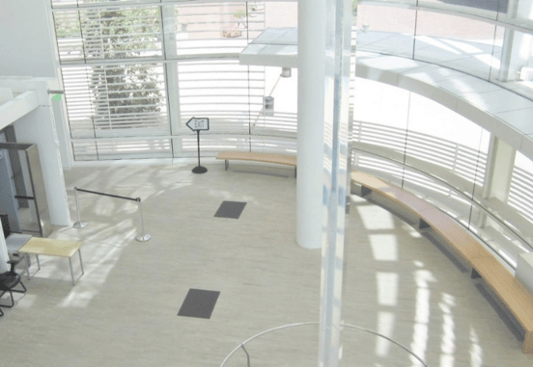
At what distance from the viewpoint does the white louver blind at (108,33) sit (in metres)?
11.9

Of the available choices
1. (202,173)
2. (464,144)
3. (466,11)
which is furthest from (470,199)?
(202,173)

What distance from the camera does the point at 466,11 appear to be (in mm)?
7855

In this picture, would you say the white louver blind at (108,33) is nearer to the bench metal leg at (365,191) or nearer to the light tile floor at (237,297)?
the light tile floor at (237,297)

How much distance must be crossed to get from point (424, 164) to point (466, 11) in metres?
3.13

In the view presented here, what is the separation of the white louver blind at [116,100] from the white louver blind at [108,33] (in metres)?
0.31

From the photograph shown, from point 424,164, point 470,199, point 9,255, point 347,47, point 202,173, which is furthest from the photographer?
point 202,173

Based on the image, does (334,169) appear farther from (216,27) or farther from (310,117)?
(216,27)

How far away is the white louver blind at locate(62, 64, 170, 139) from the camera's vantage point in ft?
40.4

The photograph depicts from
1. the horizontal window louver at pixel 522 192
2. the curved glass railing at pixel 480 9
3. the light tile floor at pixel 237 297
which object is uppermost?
the curved glass railing at pixel 480 9

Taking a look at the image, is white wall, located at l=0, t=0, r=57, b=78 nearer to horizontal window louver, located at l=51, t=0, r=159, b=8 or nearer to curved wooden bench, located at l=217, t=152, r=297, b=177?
horizontal window louver, located at l=51, t=0, r=159, b=8

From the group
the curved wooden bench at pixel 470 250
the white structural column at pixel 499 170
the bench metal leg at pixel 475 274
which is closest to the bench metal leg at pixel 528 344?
the curved wooden bench at pixel 470 250

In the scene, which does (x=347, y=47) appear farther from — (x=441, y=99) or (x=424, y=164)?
(x=424, y=164)

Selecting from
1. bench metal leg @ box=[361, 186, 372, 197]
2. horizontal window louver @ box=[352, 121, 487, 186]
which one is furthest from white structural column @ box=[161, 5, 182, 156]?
bench metal leg @ box=[361, 186, 372, 197]

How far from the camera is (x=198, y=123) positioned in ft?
39.5
